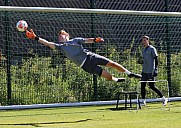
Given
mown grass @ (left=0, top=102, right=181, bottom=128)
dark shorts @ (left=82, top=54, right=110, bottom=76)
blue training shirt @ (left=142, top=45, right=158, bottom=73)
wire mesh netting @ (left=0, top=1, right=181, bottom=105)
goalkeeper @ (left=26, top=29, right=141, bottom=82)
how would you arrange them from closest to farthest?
mown grass @ (left=0, top=102, right=181, bottom=128) → goalkeeper @ (left=26, top=29, right=141, bottom=82) → dark shorts @ (left=82, top=54, right=110, bottom=76) → blue training shirt @ (left=142, top=45, right=158, bottom=73) → wire mesh netting @ (left=0, top=1, right=181, bottom=105)

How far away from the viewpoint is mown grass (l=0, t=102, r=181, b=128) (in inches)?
416

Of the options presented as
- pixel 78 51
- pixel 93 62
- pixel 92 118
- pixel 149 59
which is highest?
pixel 78 51

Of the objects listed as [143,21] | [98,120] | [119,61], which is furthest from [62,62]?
[98,120]

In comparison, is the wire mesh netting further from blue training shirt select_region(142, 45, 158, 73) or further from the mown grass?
blue training shirt select_region(142, 45, 158, 73)

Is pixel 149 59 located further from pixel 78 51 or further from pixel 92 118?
pixel 92 118

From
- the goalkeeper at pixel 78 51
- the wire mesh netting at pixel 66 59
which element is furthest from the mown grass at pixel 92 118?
the goalkeeper at pixel 78 51

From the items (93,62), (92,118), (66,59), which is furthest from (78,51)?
(66,59)

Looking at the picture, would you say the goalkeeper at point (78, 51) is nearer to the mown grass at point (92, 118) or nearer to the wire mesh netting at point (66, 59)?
the mown grass at point (92, 118)

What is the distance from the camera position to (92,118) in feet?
39.2

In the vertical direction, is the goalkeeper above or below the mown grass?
above

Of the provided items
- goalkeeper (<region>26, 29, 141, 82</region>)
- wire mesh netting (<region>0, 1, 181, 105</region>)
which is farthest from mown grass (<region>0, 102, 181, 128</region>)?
goalkeeper (<region>26, 29, 141, 82</region>)

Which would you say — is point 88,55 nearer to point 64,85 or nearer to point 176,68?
point 64,85

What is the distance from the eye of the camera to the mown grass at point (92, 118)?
416 inches

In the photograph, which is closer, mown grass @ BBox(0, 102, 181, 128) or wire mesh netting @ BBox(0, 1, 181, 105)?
mown grass @ BBox(0, 102, 181, 128)
